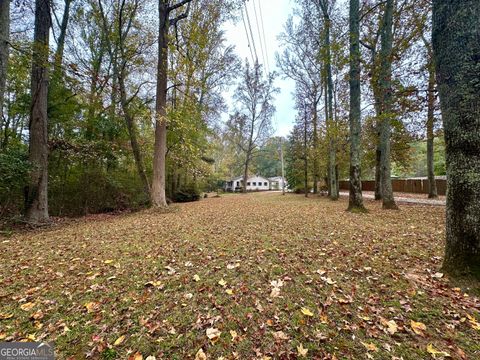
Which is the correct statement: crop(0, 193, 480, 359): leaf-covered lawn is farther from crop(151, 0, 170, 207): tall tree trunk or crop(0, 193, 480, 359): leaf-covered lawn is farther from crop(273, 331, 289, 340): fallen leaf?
crop(151, 0, 170, 207): tall tree trunk

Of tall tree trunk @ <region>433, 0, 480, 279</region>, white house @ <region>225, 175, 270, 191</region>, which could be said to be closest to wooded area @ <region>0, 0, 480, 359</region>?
tall tree trunk @ <region>433, 0, 480, 279</region>

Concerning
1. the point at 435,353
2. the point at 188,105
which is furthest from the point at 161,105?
the point at 435,353

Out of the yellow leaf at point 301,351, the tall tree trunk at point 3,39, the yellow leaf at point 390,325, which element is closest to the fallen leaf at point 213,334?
the yellow leaf at point 301,351

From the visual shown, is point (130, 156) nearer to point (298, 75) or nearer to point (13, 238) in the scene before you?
point (13, 238)

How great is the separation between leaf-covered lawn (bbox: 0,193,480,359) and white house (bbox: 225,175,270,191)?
3829 cm

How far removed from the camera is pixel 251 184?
45.4m

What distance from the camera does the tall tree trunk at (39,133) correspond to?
5957 millimetres

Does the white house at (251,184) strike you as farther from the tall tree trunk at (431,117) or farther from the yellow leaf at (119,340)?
the yellow leaf at (119,340)

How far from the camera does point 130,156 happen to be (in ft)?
35.0

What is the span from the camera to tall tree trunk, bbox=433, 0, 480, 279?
7.27 ft

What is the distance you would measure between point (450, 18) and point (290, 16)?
12643mm

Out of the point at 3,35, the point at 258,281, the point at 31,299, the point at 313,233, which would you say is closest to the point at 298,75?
the point at 313,233

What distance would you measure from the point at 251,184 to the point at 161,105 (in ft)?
123

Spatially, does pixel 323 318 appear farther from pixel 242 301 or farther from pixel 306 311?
pixel 242 301
